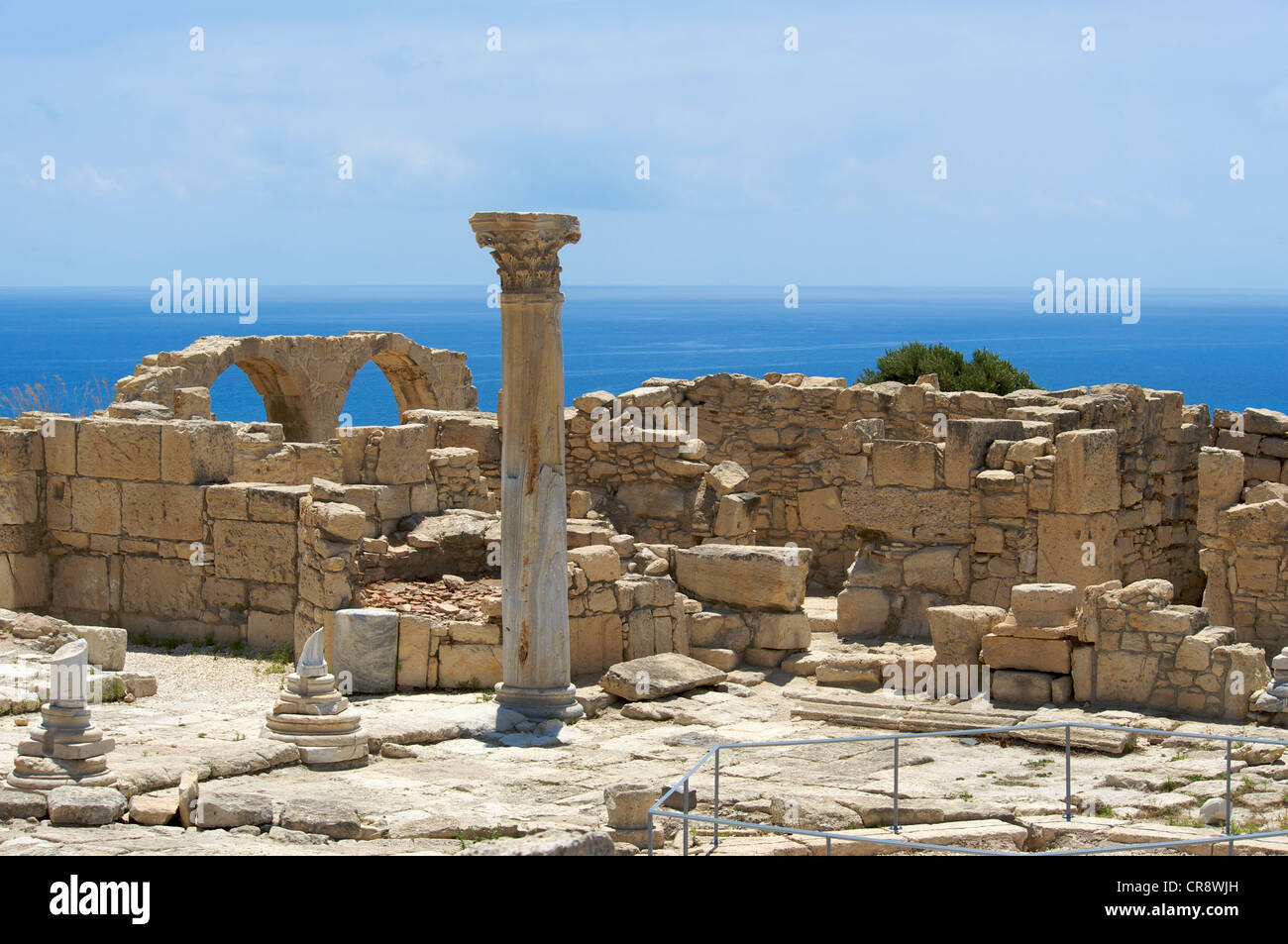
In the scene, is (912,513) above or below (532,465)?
below

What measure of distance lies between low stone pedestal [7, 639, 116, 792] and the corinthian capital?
4.50 metres

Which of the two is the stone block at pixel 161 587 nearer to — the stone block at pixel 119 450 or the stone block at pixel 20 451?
the stone block at pixel 119 450

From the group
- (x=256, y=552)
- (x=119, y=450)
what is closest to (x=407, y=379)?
(x=119, y=450)

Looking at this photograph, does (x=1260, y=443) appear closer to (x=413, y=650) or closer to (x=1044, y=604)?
(x=1044, y=604)

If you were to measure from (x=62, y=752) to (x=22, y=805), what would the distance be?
1.94 feet

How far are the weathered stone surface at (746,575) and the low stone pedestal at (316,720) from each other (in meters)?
4.64

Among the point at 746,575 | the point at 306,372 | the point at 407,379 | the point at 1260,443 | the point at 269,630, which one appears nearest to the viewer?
the point at 746,575

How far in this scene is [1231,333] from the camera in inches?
6152

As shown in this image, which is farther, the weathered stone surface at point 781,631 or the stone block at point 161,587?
the stone block at point 161,587

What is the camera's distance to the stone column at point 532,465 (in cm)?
1236

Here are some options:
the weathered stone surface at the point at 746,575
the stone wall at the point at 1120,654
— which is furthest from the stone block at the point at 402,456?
the stone wall at the point at 1120,654

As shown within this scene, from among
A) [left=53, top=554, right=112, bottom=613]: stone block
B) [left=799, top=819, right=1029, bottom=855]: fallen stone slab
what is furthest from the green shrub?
[left=799, top=819, right=1029, bottom=855]: fallen stone slab

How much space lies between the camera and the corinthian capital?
12.3 meters

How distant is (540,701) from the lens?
491 inches
